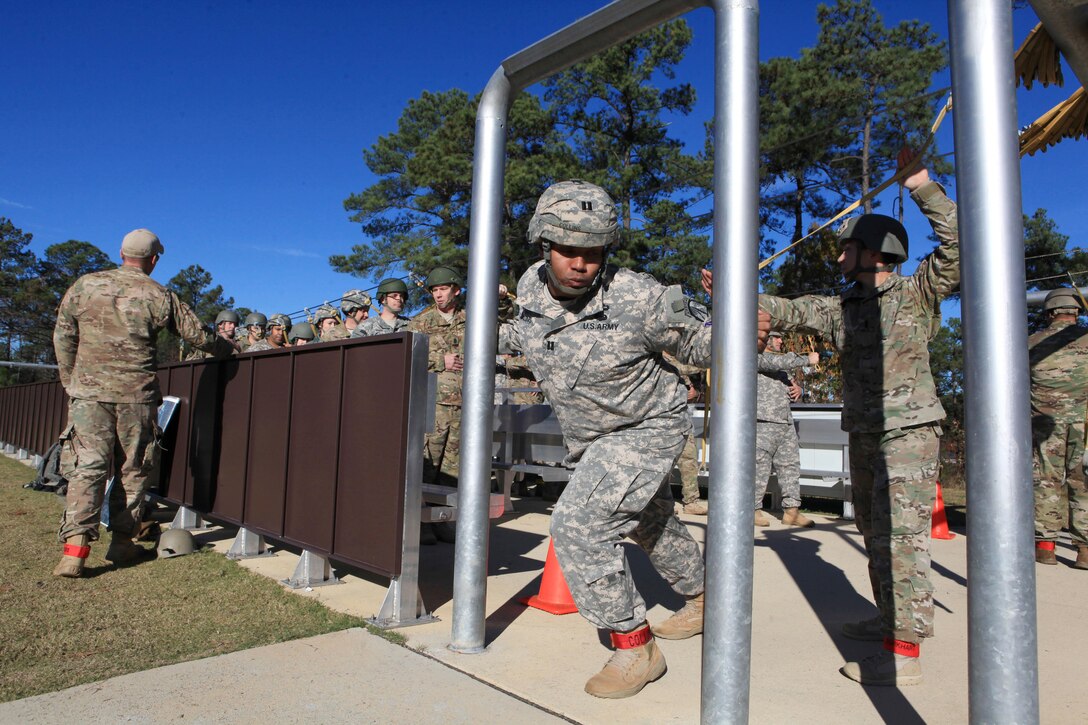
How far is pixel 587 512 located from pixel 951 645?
2.15m

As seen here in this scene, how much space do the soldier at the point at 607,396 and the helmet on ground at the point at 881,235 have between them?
43.8 inches

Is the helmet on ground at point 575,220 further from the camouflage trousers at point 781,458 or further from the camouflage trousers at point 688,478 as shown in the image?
the camouflage trousers at point 688,478

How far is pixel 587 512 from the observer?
10.4 feet

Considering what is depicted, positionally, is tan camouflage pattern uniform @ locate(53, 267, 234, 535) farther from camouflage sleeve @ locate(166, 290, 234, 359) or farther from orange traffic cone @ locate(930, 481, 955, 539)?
orange traffic cone @ locate(930, 481, 955, 539)

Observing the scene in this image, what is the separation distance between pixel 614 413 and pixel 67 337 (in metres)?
4.40

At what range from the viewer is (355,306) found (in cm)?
1000

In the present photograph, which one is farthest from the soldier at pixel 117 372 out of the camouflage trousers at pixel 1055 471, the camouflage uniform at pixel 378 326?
the camouflage trousers at pixel 1055 471

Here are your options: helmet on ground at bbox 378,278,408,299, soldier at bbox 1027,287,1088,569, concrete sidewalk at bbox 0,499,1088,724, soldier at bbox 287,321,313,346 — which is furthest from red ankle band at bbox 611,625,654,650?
soldier at bbox 287,321,313,346

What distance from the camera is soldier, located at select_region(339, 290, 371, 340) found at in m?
10.0

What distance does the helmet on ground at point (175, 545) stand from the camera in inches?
232

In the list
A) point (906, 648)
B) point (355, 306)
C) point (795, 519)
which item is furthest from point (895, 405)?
point (355, 306)

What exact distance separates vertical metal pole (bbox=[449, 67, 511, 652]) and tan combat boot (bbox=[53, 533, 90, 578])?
9.69 feet

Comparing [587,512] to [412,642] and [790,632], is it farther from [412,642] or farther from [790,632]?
[790,632]

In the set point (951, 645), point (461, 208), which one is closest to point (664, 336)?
point (951, 645)
